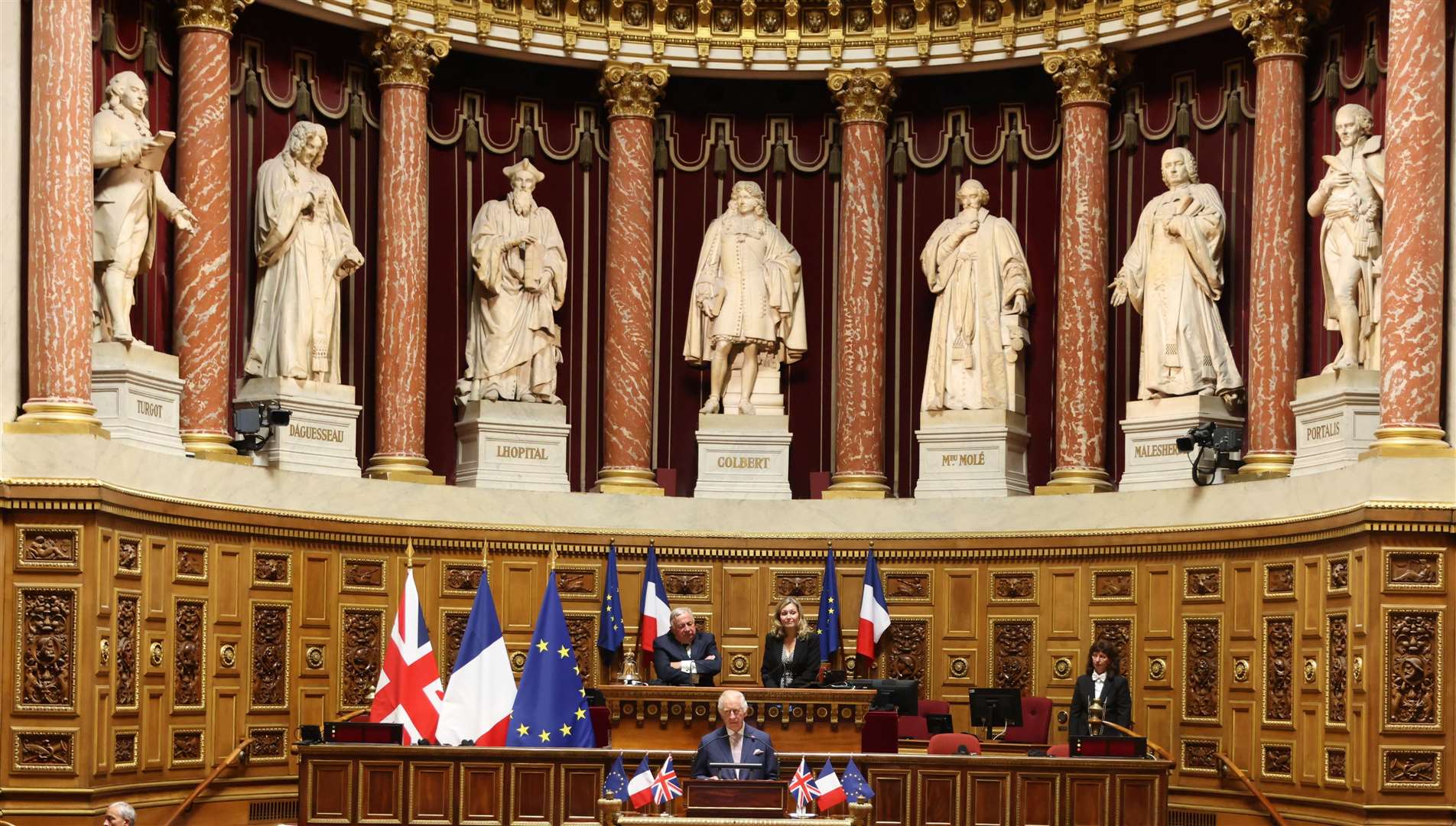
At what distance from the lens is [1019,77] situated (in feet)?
99.7

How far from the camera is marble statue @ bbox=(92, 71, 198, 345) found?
24688 millimetres

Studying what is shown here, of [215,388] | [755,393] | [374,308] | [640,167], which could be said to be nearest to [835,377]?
[755,393]

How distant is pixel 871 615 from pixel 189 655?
25.1 feet

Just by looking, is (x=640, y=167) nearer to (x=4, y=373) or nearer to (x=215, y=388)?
(x=215, y=388)

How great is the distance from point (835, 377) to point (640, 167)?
3497 mm

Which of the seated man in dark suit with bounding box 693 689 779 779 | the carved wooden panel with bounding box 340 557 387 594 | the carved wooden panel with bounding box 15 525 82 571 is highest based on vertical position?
the carved wooden panel with bounding box 15 525 82 571

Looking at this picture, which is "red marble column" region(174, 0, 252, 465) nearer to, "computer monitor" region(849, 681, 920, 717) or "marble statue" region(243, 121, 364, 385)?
"marble statue" region(243, 121, 364, 385)

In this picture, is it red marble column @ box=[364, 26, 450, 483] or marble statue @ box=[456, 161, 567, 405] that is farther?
marble statue @ box=[456, 161, 567, 405]

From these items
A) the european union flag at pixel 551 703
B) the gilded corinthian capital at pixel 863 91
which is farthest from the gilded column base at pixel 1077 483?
the european union flag at pixel 551 703

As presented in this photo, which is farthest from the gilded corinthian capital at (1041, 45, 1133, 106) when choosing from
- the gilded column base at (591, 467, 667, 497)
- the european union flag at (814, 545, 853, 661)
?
the gilded column base at (591, 467, 667, 497)

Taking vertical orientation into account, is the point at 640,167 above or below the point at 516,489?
above

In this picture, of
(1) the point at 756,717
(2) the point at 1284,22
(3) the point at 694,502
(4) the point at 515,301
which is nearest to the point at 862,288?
(3) the point at 694,502

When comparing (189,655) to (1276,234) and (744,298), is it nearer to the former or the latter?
(744,298)

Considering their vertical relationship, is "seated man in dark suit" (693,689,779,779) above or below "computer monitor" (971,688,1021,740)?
above
